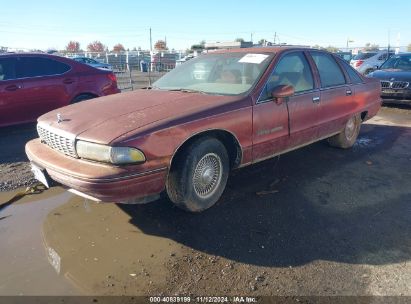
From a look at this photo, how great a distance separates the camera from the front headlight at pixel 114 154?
113 inches

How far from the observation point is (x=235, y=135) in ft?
11.9

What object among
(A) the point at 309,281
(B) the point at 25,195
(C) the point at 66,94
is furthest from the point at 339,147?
(C) the point at 66,94

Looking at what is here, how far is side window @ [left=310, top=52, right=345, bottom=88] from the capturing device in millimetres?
4856

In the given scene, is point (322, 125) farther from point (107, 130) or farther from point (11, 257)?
point (11, 257)

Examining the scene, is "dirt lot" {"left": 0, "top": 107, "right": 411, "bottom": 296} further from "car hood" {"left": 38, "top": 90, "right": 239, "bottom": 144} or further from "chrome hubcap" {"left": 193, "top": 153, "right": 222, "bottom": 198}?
"car hood" {"left": 38, "top": 90, "right": 239, "bottom": 144}

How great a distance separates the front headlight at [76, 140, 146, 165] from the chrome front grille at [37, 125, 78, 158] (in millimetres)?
233

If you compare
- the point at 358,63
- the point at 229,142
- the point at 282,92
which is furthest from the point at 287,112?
the point at 358,63

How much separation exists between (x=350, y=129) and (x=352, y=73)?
887mm

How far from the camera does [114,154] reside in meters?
2.87

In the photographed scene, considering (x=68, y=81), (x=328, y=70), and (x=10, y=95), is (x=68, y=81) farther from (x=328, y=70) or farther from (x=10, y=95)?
(x=328, y=70)

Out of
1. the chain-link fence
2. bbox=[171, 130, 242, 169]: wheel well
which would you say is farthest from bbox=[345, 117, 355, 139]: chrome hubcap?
the chain-link fence

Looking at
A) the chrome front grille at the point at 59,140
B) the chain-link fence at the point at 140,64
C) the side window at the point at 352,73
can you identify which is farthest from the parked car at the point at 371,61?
the chrome front grille at the point at 59,140

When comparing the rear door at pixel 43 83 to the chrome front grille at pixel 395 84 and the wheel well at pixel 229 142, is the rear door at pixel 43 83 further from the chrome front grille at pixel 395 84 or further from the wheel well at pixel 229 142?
the chrome front grille at pixel 395 84

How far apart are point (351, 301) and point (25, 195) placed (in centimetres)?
349
